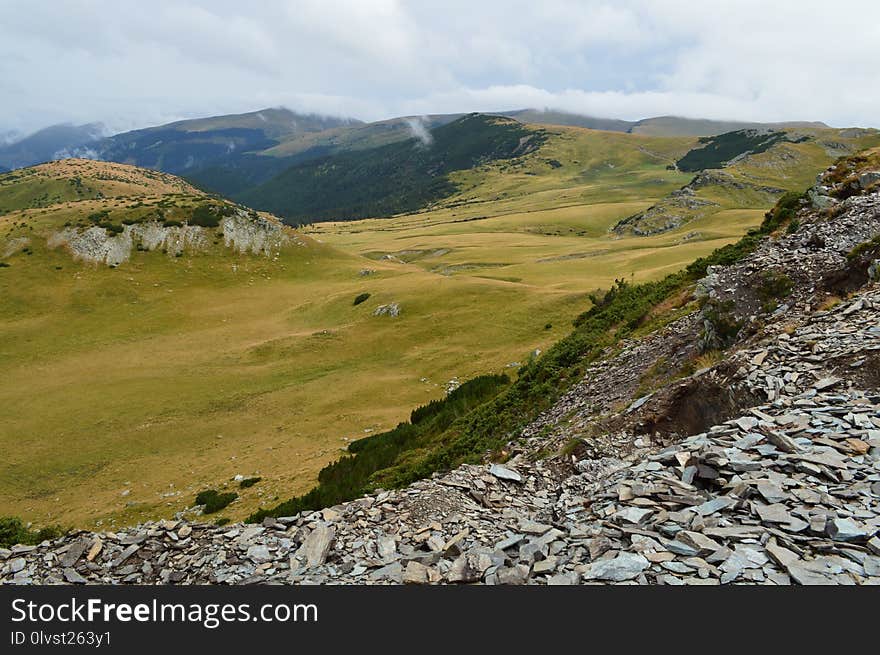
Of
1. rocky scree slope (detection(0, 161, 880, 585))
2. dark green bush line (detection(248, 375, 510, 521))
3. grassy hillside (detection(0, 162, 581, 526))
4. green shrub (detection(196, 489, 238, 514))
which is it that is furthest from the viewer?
grassy hillside (detection(0, 162, 581, 526))

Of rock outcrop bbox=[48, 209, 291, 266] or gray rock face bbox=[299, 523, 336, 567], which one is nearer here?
gray rock face bbox=[299, 523, 336, 567]

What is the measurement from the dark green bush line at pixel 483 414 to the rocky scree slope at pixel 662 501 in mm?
2420

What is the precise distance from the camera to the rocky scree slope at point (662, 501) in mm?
6805

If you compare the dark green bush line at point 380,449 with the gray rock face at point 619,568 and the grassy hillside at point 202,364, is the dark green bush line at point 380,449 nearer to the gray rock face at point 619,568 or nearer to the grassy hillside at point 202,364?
the grassy hillside at point 202,364

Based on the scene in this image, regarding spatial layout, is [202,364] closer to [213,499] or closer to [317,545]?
[213,499]

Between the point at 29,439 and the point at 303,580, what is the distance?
102 feet

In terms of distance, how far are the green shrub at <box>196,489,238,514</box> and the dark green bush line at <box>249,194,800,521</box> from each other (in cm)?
344

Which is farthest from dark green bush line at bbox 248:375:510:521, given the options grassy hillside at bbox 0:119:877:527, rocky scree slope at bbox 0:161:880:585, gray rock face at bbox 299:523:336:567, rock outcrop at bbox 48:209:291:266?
rock outcrop at bbox 48:209:291:266

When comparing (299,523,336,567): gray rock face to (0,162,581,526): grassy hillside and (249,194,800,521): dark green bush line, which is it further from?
(0,162,581,526): grassy hillside

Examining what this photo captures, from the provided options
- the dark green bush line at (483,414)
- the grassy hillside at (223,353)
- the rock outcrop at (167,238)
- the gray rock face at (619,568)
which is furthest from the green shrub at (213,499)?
the rock outcrop at (167,238)

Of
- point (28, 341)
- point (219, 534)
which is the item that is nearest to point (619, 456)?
point (219, 534)

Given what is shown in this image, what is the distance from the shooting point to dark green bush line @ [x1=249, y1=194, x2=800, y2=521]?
1694cm

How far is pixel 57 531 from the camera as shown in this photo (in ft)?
58.7

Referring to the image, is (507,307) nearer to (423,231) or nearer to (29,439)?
(29,439)
